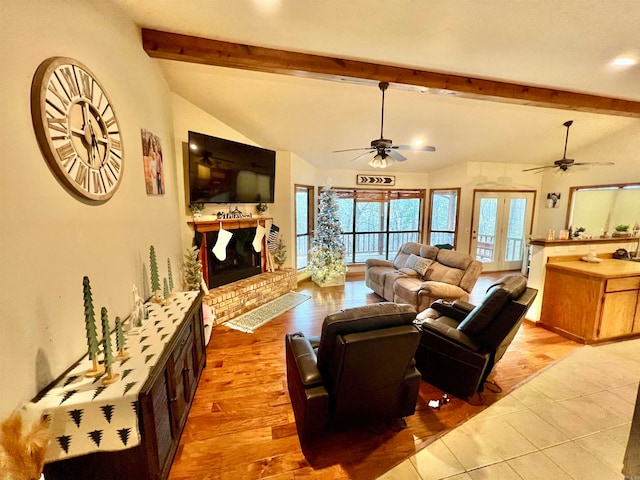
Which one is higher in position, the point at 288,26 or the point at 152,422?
the point at 288,26

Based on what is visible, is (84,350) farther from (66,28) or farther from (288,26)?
(288,26)

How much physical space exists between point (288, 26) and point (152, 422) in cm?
285

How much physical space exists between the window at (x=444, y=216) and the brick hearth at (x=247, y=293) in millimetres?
3956

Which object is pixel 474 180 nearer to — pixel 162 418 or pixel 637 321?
pixel 637 321

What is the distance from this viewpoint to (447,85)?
2912 millimetres

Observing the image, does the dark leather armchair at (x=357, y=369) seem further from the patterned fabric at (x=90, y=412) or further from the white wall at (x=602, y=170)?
the white wall at (x=602, y=170)

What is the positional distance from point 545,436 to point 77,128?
144 inches

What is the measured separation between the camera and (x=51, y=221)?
1314 millimetres

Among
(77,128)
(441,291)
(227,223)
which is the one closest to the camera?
(77,128)

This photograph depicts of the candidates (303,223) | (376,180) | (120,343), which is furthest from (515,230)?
(120,343)

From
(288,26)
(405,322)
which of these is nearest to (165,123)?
(288,26)

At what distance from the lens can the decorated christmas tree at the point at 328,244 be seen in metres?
5.33

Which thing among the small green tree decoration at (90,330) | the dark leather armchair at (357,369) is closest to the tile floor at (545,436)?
the dark leather armchair at (357,369)

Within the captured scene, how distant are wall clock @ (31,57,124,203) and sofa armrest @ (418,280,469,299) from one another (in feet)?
11.8
